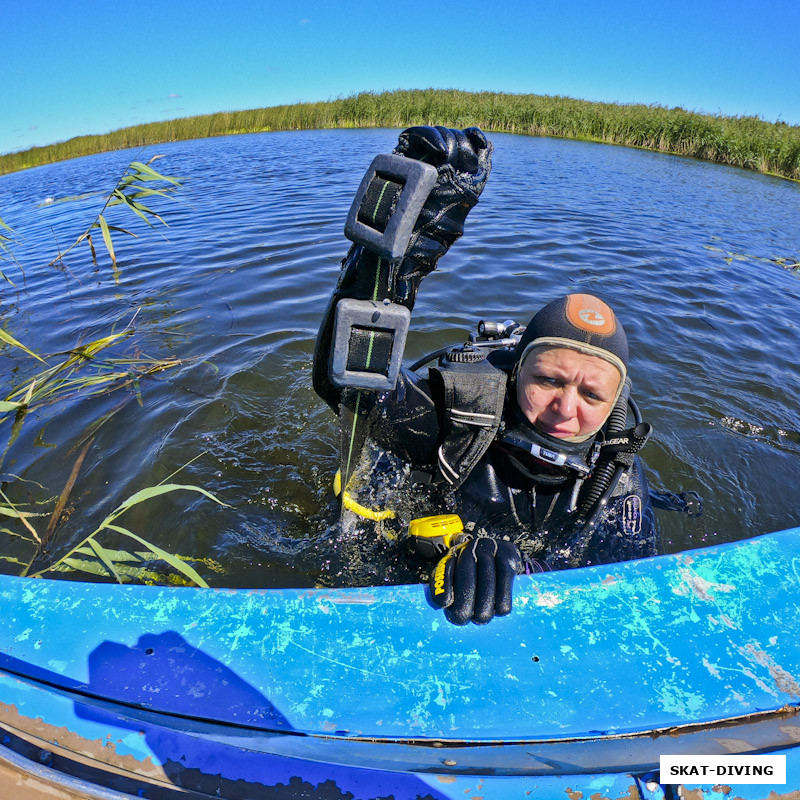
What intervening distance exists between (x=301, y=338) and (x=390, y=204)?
11.3 ft

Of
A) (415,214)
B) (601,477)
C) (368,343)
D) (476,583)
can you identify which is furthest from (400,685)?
(415,214)

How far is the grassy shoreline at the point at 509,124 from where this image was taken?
18316 millimetres

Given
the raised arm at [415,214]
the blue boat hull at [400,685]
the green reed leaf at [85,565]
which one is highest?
the raised arm at [415,214]

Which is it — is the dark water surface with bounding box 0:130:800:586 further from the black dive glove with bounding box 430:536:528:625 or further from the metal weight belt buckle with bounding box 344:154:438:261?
the metal weight belt buckle with bounding box 344:154:438:261

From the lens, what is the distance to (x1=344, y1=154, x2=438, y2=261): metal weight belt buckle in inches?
62.4

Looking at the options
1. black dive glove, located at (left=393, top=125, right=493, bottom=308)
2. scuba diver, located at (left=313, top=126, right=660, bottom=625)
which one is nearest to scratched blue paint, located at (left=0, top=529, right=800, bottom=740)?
scuba diver, located at (left=313, top=126, right=660, bottom=625)

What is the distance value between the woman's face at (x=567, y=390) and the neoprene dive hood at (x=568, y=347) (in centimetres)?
3

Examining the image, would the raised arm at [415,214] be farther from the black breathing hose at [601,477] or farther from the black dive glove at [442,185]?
the black breathing hose at [601,477]

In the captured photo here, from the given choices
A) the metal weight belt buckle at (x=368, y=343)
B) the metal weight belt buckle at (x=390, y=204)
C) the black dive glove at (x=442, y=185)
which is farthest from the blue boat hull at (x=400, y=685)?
the black dive glove at (x=442, y=185)

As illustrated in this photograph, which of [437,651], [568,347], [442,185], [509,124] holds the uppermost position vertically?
[509,124]

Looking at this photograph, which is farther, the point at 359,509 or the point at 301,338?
the point at 301,338

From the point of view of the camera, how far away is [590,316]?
2.18 meters

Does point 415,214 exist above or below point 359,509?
above

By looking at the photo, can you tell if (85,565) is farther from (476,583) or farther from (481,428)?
(481,428)
